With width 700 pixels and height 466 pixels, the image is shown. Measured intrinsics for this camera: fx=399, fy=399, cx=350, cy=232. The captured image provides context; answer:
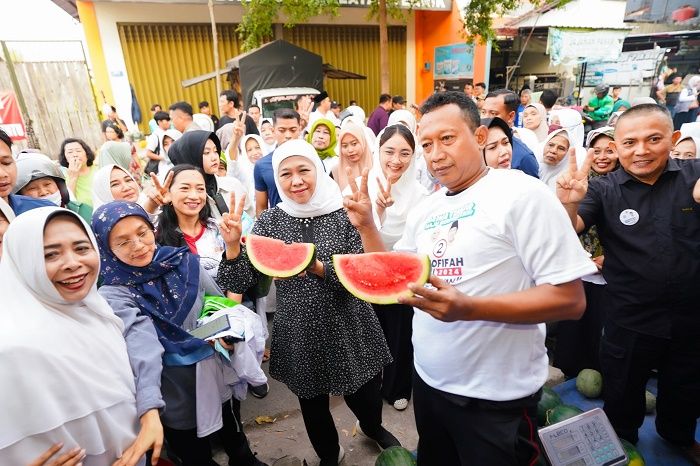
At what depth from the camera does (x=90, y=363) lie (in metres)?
1.74

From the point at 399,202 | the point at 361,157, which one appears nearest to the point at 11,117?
the point at 361,157

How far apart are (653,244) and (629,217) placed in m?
0.20

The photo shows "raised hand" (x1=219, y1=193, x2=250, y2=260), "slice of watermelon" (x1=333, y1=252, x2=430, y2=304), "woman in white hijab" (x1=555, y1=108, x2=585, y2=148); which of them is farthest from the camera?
"woman in white hijab" (x1=555, y1=108, x2=585, y2=148)

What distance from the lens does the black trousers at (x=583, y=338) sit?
3.48 m

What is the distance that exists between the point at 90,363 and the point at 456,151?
1842 mm

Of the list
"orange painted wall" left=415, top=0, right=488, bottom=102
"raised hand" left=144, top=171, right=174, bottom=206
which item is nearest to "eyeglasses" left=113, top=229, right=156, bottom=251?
"raised hand" left=144, top=171, right=174, bottom=206

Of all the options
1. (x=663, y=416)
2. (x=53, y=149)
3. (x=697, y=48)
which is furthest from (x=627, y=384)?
(x=697, y=48)

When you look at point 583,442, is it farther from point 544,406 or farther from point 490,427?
point 490,427

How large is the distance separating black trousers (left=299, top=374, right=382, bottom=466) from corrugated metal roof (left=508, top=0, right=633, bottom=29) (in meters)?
16.4

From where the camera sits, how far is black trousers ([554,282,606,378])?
11.4 ft

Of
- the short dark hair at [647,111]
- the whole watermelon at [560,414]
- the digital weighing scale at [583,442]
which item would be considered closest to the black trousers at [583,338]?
the whole watermelon at [560,414]

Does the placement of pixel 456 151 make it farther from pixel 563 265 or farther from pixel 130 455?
pixel 130 455

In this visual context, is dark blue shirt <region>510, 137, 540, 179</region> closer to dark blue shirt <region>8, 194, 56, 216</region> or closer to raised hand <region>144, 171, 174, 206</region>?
raised hand <region>144, 171, 174, 206</region>

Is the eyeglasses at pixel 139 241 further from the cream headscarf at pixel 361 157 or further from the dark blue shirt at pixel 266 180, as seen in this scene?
the cream headscarf at pixel 361 157
